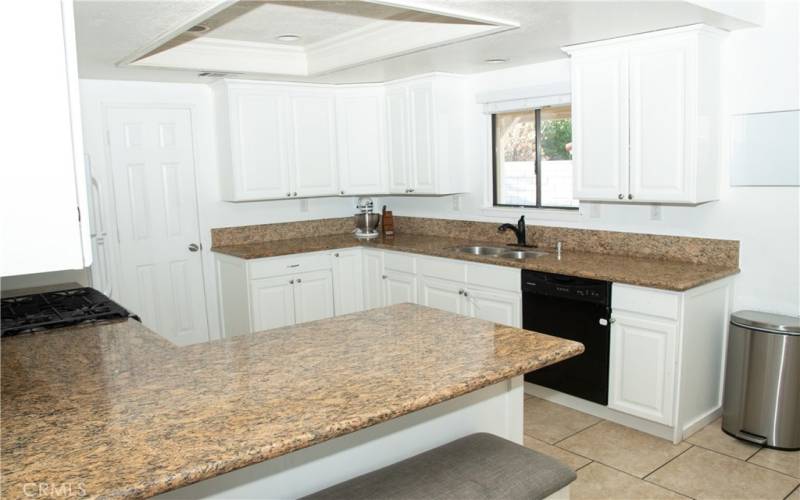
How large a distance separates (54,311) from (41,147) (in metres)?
1.86

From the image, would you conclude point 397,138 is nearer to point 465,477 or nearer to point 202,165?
point 202,165

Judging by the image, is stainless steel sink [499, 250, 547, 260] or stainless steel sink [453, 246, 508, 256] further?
stainless steel sink [453, 246, 508, 256]

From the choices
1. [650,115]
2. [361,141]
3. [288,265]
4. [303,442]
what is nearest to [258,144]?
[361,141]

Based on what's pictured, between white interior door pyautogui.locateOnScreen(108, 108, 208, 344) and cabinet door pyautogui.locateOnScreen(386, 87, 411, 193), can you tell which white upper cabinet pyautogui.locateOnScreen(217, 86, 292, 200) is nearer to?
white interior door pyautogui.locateOnScreen(108, 108, 208, 344)

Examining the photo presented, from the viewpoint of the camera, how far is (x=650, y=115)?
11.5 feet

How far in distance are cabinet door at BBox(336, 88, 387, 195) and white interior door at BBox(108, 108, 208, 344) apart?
1238 millimetres

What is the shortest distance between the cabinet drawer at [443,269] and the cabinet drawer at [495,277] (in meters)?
0.07

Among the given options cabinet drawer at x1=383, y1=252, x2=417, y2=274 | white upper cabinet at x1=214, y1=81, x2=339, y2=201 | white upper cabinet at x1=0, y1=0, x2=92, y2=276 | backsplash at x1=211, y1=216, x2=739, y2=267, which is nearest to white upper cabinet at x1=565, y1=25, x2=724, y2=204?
backsplash at x1=211, y1=216, x2=739, y2=267

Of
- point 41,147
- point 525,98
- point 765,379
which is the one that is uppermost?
point 525,98

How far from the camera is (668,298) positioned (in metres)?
3.23

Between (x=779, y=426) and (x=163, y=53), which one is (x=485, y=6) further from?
(x=779, y=426)

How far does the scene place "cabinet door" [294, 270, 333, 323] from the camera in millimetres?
4926

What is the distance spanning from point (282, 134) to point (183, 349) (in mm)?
3179

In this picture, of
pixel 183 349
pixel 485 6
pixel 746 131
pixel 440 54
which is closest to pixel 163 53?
pixel 440 54
